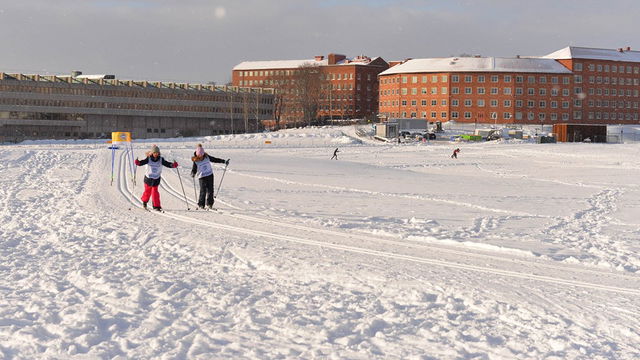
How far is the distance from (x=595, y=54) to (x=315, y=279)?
13035 cm

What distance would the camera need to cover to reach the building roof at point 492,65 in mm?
121750

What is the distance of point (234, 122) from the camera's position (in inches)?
5266

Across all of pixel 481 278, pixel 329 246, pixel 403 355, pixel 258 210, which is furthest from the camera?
pixel 258 210

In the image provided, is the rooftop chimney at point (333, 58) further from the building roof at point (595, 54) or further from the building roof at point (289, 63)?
the building roof at point (595, 54)

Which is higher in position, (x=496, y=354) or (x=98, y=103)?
(x=98, y=103)

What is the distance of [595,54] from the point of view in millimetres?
126250

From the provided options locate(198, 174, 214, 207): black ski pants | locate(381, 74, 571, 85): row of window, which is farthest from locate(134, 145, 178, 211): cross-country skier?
locate(381, 74, 571, 85): row of window


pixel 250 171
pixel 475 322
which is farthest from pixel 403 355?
pixel 250 171

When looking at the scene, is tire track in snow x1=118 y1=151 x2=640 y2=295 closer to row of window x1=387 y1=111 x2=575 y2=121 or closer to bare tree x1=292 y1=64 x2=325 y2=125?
row of window x1=387 y1=111 x2=575 y2=121

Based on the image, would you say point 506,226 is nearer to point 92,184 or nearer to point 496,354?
point 496,354

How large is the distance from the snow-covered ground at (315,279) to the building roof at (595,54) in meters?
114

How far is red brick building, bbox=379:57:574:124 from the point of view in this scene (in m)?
122

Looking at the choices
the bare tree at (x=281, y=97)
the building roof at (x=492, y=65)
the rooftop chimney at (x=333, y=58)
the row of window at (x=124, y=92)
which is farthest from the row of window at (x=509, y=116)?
the rooftop chimney at (x=333, y=58)

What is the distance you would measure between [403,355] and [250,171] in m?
27.3
